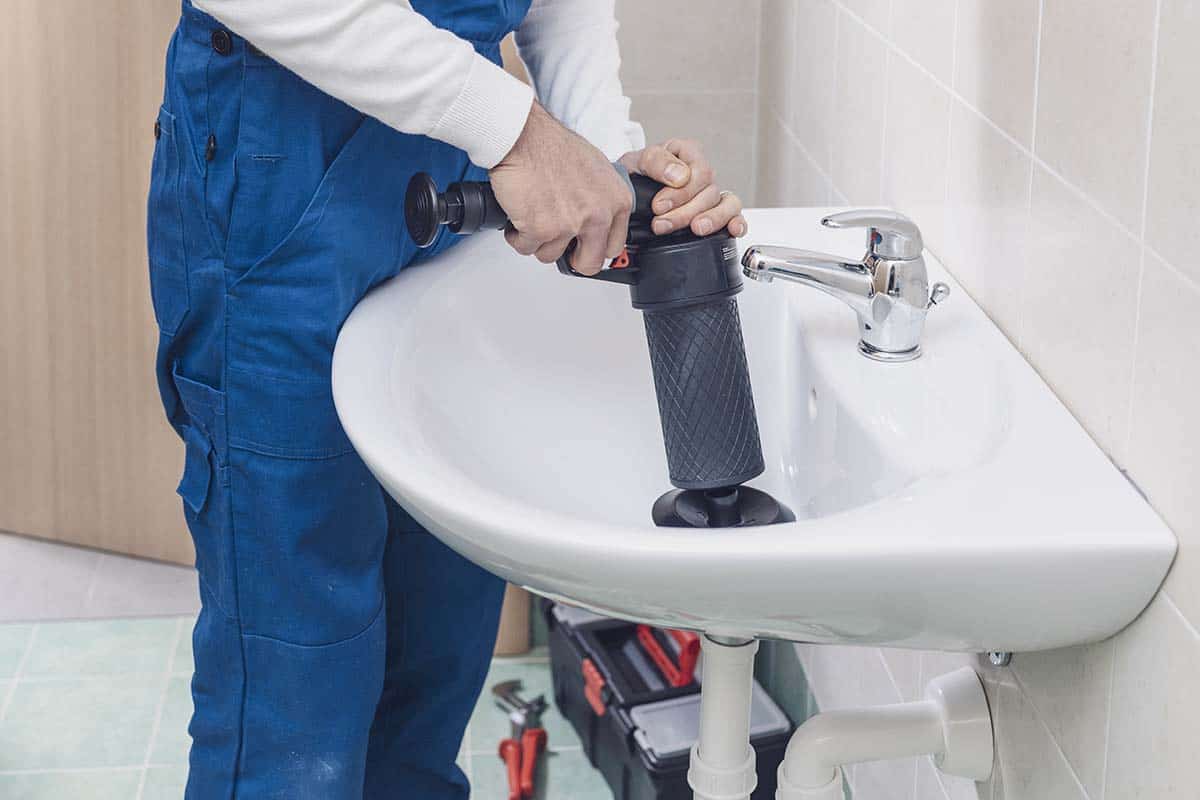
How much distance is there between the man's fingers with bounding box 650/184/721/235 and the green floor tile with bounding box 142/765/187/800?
3.96 ft

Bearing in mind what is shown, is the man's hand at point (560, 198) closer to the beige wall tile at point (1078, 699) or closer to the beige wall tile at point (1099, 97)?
the beige wall tile at point (1099, 97)

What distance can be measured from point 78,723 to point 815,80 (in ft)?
4.33

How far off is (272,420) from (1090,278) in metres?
0.61

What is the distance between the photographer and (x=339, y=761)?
121 centimetres

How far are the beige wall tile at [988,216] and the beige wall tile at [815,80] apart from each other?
14.9 inches

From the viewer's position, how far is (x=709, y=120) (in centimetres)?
197

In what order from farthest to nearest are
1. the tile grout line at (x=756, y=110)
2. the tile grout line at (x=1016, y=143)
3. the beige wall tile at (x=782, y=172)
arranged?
the tile grout line at (x=756, y=110), the beige wall tile at (x=782, y=172), the tile grout line at (x=1016, y=143)

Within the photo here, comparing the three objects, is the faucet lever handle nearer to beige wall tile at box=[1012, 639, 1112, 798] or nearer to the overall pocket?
beige wall tile at box=[1012, 639, 1112, 798]

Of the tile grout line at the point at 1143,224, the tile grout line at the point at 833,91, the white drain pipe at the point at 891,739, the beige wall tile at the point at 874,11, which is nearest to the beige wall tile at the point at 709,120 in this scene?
the tile grout line at the point at 833,91

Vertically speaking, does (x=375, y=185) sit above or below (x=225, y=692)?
Answer: above

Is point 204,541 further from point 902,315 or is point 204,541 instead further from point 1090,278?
point 1090,278

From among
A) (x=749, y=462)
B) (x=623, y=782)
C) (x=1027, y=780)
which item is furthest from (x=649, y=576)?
(x=623, y=782)

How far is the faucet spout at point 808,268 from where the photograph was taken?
103 cm

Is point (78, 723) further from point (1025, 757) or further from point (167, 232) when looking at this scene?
point (1025, 757)
